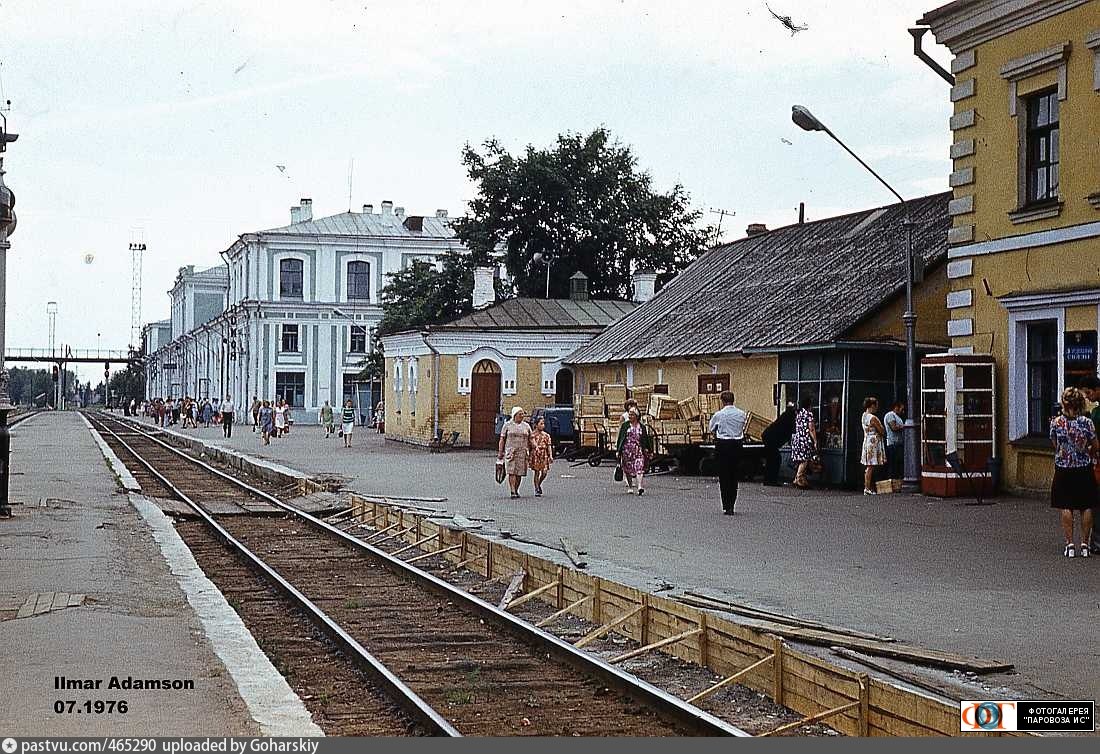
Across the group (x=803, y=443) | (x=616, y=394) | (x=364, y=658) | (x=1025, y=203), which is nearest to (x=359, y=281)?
(x=616, y=394)

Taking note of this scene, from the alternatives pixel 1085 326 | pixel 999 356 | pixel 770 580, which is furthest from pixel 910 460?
pixel 770 580

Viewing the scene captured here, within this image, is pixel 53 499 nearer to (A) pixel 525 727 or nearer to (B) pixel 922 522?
(B) pixel 922 522

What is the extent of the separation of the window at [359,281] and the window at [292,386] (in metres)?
5.86

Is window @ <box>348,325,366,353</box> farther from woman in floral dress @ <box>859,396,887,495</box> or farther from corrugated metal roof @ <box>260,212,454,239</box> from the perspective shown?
woman in floral dress @ <box>859,396,887,495</box>

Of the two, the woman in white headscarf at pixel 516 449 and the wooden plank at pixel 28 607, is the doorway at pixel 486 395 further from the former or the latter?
the wooden plank at pixel 28 607

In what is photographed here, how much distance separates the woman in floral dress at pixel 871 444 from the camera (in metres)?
23.2

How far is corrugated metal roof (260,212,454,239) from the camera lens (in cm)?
8662

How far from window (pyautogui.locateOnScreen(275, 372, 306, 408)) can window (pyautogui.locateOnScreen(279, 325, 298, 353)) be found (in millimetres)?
1427

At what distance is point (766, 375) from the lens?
94.7ft

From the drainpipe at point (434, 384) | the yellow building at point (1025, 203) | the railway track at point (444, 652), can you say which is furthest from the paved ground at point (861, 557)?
the drainpipe at point (434, 384)

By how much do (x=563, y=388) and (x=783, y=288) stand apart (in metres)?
13.1

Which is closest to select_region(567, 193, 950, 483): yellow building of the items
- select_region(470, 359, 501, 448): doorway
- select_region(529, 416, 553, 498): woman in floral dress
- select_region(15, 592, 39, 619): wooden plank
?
select_region(470, 359, 501, 448): doorway

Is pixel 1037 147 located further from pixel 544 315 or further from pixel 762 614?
pixel 544 315

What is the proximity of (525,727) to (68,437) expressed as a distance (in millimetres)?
51669
